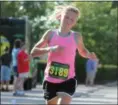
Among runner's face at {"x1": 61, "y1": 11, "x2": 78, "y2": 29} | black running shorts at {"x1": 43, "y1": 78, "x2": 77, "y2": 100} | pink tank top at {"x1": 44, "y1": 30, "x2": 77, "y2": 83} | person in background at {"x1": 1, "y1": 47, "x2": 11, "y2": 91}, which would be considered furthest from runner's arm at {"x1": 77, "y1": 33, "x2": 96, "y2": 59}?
person in background at {"x1": 1, "y1": 47, "x2": 11, "y2": 91}

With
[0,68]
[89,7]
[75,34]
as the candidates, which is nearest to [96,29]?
[89,7]

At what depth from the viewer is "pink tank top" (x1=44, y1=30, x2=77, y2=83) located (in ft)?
21.4

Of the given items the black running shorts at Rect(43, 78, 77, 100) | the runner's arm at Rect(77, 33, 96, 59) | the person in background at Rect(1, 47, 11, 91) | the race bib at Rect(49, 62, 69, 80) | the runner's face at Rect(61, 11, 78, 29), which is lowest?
the person in background at Rect(1, 47, 11, 91)

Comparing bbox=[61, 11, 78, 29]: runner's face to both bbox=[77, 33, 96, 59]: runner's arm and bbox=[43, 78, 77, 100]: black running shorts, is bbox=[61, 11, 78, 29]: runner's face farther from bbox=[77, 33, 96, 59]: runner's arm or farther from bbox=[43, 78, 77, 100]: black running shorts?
bbox=[43, 78, 77, 100]: black running shorts

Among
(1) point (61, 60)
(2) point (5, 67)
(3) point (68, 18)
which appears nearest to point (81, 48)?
(1) point (61, 60)

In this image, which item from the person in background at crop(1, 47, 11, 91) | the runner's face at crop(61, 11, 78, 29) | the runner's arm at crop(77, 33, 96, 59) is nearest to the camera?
the runner's face at crop(61, 11, 78, 29)

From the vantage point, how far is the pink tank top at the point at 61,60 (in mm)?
6508

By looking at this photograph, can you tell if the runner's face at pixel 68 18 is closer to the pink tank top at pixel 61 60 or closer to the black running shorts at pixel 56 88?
the pink tank top at pixel 61 60

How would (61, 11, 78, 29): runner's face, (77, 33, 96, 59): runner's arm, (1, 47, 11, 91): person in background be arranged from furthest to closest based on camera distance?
(1, 47, 11, 91): person in background
(77, 33, 96, 59): runner's arm
(61, 11, 78, 29): runner's face

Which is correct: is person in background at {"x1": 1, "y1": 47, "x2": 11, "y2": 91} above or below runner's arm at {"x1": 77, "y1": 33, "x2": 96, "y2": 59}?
below

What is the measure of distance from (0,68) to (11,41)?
3.69m

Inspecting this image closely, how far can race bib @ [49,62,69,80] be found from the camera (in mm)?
6531

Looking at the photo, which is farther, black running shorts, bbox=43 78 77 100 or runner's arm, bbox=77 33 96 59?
runner's arm, bbox=77 33 96 59

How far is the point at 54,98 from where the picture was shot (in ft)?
21.5
